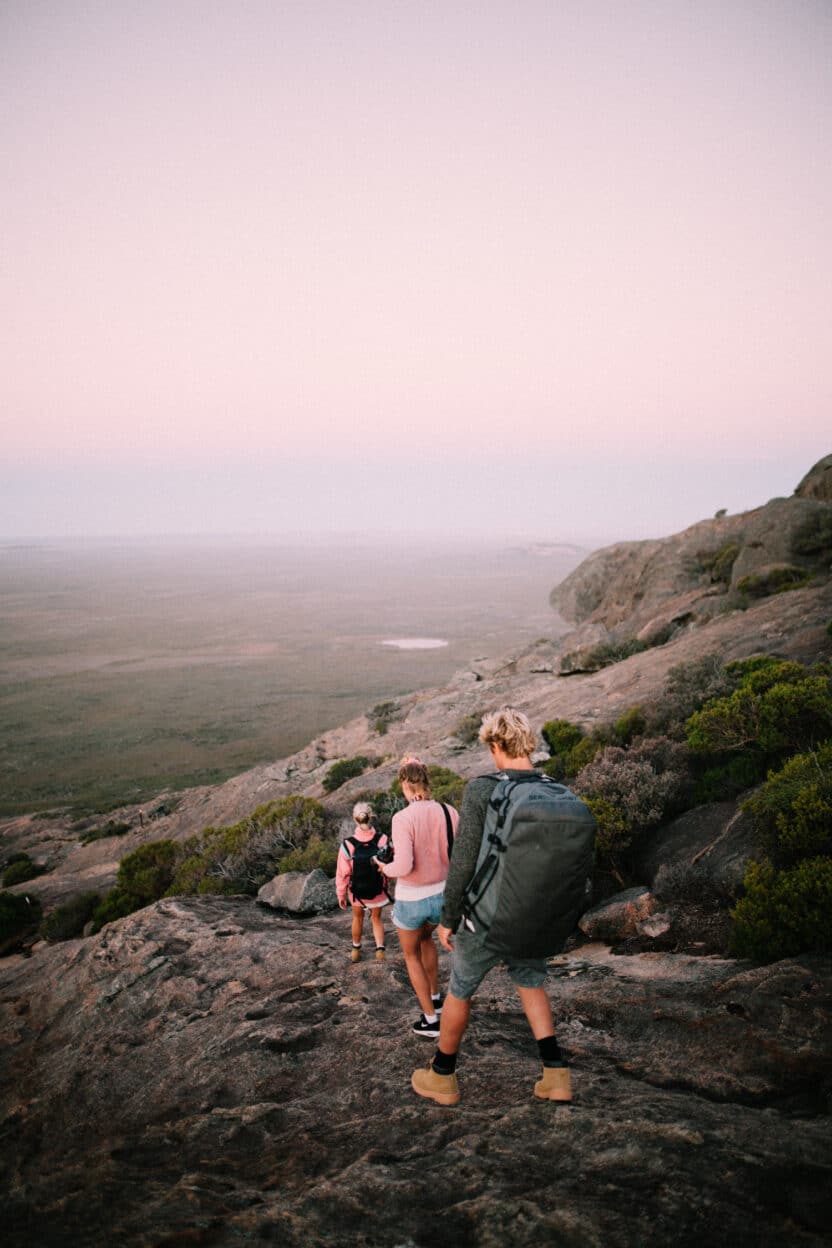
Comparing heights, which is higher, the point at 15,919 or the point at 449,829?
the point at 449,829

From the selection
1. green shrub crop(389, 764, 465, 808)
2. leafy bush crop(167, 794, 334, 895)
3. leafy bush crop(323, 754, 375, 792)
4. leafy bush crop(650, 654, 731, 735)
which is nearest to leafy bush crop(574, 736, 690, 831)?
leafy bush crop(650, 654, 731, 735)

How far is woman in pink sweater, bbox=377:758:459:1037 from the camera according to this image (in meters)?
4.25

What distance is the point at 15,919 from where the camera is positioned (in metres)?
13.6

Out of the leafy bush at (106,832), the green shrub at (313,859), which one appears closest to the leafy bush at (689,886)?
the green shrub at (313,859)

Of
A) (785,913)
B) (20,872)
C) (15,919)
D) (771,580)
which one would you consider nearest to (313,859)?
(785,913)

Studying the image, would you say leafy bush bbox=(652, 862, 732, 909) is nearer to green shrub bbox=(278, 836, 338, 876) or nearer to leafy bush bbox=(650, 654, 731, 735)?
leafy bush bbox=(650, 654, 731, 735)

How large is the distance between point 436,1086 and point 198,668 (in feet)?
227

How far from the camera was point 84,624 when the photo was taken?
100812 millimetres

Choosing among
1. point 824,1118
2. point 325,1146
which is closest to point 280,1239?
point 325,1146

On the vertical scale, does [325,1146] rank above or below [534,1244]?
below

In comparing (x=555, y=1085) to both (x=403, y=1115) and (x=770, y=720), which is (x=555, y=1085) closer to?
(x=403, y=1115)

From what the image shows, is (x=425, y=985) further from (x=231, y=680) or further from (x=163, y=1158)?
(x=231, y=680)

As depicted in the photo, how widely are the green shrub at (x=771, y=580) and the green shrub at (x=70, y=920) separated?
20.7 metres

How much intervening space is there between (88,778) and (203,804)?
55.3 feet
